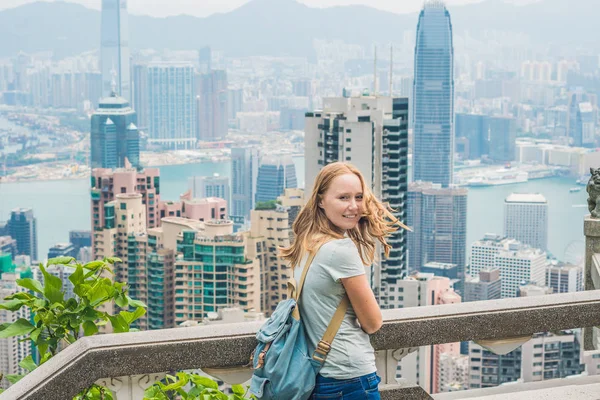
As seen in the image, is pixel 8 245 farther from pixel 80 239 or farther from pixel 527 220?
pixel 527 220

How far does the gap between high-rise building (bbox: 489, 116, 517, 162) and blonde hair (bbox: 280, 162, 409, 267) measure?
36.9 meters

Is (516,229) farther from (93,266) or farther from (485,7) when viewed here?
(93,266)

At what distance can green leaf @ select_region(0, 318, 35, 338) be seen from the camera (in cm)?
113

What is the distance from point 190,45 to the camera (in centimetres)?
4250

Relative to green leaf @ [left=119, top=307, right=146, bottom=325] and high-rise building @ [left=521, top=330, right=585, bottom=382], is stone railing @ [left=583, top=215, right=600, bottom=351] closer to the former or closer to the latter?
green leaf @ [left=119, top=307, right=146, bottom=325]

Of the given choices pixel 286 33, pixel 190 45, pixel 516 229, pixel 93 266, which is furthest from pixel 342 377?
pixel 190 45

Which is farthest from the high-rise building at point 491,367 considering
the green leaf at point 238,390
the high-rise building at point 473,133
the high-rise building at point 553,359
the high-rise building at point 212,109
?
the high-rise building at point 212,109

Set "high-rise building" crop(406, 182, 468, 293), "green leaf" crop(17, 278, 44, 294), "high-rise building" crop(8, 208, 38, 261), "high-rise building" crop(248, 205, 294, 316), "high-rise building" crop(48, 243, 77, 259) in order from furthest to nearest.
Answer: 1. "high-rise building" crop(406, 182, 468, 293)
2. "high-rise building" crop(8, 208, 38, 261)
3. "high-rise building" crop(48, 243, 77, 259)
4. "high-rise building" crop(248, 205, 294, 316)
5. "green leaf" crop(17, 278, 44, 294)

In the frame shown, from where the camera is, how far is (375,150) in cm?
2116

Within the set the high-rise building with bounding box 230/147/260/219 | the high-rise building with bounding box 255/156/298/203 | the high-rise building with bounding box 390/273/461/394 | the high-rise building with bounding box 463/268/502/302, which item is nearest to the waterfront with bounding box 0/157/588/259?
the high-rise building with bounding box 255/156/298/203

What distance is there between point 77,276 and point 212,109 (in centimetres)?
3973

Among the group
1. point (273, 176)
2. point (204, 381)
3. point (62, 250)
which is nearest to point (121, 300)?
point (204, 381)

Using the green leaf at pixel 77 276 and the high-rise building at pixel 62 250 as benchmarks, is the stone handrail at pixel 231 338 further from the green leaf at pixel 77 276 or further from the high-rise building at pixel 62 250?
the high-rise building at pixel 62 250

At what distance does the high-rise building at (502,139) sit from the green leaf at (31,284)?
1453 inches
